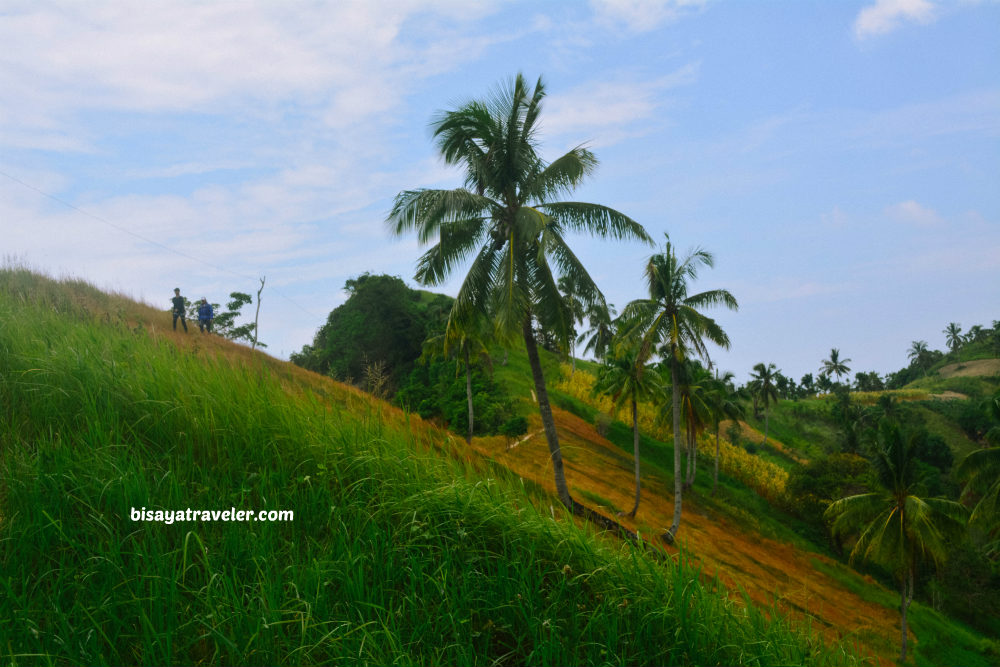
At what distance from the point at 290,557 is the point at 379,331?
42939 millimetres

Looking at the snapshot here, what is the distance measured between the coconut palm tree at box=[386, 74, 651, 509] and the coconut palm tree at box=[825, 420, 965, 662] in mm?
19877

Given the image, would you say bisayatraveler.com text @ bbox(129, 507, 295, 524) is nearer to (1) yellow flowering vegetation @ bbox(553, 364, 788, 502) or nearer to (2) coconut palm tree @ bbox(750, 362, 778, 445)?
(1) yellow flowering vegetation @ bbox(553, 364, 788, 502)

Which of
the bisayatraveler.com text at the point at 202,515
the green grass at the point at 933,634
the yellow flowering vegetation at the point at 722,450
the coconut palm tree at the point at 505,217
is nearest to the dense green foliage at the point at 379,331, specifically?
the yellow flowering vegetation at the point at 722,450

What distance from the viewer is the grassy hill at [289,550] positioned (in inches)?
166

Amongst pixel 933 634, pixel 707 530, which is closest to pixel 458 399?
pixel 707 530

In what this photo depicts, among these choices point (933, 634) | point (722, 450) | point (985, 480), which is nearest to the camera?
point (985, 480)

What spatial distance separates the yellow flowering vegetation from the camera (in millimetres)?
52188

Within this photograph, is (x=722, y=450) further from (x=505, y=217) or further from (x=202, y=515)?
(x=202, y=515)

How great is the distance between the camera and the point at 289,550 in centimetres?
489

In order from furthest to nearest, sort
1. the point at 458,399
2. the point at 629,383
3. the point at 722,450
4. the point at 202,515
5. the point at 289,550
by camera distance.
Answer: the point at 722,450, the point at 458,399, the point at 629,383, the point at 202,515, the point at 289,550

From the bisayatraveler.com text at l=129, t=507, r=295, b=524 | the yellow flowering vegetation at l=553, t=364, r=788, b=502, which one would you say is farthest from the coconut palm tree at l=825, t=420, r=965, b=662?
the bisayatraveler.com text at l=129, t=507, r=295, b=524

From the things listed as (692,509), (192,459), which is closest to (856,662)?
(192,459)

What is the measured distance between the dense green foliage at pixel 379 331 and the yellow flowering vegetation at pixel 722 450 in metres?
16.0

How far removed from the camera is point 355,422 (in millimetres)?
6570
